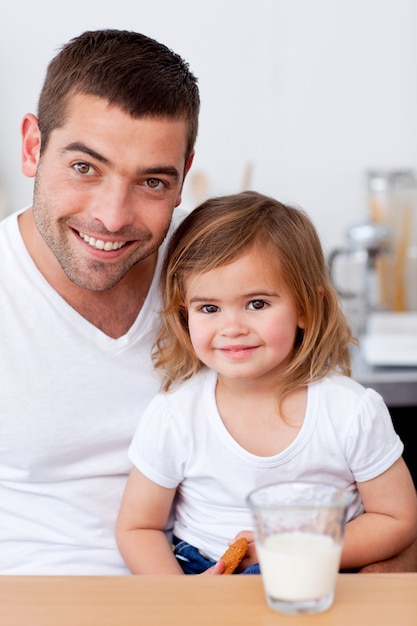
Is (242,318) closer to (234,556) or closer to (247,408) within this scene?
(247,408)

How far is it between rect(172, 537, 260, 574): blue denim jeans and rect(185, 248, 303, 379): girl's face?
289 mm

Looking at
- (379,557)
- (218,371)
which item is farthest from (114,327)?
(379,557)

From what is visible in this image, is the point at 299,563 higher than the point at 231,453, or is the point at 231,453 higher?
the point at 299,563

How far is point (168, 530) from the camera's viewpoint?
59.5 inches

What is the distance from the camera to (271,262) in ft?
4.55

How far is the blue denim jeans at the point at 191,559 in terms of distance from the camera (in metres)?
1.43

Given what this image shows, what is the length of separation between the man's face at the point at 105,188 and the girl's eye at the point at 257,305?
0.72 ft

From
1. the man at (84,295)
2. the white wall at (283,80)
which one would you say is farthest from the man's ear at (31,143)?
the white wall at (283,80)

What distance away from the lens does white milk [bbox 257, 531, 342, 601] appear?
859 millimetres

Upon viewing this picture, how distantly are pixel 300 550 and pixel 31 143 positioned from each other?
37.6 inches

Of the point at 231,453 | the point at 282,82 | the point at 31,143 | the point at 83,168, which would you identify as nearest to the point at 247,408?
the point at 231,453

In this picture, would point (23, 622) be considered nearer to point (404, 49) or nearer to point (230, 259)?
point (230, 259)

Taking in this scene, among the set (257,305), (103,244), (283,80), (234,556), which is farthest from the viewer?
(283,80)

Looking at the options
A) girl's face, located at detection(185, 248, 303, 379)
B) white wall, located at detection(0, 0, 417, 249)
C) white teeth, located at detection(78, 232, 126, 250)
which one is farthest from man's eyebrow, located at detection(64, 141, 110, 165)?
white wall, located at detection(0, 0, 417, 249)
